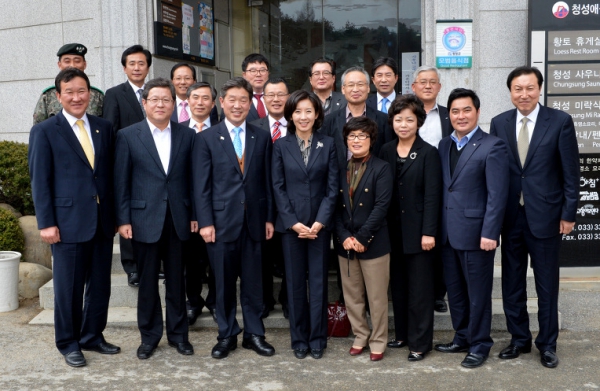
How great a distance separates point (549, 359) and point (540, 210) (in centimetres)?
112

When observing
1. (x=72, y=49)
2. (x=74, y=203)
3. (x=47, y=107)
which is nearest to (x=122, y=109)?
(x=47, y=107)

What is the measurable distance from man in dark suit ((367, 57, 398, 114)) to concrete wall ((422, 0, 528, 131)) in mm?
1599

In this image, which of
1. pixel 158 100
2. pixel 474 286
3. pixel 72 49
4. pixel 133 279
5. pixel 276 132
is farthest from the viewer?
pixel 133 279

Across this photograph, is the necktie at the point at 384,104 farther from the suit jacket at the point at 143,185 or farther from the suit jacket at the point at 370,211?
the suit jacket at the point at 143,185

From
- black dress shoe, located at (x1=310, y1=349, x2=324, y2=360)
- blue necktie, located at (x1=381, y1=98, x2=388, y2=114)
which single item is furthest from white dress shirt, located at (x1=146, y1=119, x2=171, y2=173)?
blue necktie, located at (x1=381, y1=98, x2=388, y2=114)

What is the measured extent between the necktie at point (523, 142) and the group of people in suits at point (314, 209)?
0.01 meters

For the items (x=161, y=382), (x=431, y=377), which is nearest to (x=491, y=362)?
(x=431, y=377)

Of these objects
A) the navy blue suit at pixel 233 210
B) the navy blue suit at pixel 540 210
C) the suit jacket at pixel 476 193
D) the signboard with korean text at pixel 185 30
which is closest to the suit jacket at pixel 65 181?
the navy blue suit at pixel 233 210

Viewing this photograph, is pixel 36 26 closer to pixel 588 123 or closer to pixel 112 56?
pixel 112 56

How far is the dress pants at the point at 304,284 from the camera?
4.74m

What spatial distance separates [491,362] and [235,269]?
6.89 feet

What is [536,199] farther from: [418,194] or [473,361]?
[473,361]

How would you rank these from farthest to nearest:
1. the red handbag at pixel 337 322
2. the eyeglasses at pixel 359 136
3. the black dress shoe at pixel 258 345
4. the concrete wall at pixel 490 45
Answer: the concrete wall at pixel 490 45 → the red handbag at pixel 337 322 → the black dress shoe at pixel 258 345 → the eyeglasses at pixel 359 136

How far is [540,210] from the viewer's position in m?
4.46
